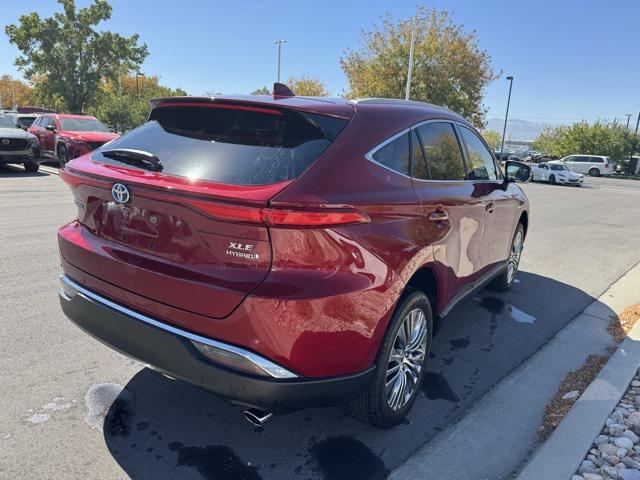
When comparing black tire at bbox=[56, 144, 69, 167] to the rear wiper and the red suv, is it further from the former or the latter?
the rear wiper

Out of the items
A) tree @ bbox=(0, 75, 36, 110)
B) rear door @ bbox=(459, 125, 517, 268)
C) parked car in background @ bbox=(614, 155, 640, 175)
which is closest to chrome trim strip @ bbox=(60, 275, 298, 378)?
rear door @ bbox=(459, 125, 517, 268)

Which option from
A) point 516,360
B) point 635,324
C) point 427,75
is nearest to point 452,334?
point 516,360

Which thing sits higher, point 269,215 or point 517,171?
point 517,171

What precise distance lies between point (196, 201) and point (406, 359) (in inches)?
62.2

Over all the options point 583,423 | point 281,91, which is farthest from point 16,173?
point 583,423

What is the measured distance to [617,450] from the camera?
274 centimetres

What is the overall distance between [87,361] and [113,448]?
102 centimetres

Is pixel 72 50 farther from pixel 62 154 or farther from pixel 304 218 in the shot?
pixel 304 218

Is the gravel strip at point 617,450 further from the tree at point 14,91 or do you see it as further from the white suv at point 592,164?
the tree at point 14,91

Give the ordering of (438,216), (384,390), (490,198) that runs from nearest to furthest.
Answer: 1. (384,390)
2. (438,216)
3. (490,198)

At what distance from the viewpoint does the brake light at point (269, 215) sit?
6.77 feet

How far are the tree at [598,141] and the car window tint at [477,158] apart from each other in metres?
53.2

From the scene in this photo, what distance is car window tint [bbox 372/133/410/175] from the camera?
2.62 metres

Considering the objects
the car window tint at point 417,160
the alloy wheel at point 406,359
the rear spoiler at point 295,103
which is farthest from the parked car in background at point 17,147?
the alloy wheel at point 406,359
